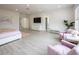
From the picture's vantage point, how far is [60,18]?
3.73 m

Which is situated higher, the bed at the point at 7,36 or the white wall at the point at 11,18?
the white wall at the point at 11,18

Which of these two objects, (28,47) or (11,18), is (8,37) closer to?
(28,47)

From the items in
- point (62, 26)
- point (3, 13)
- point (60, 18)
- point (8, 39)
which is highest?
point (3, 13)

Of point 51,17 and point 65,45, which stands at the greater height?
point 51,17

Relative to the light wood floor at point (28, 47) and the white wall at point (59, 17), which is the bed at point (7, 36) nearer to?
the light wood floor at point (28, 47)

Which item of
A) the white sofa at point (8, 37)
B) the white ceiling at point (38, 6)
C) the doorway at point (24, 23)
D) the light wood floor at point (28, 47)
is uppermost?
the white ceiling at point (38, 6)

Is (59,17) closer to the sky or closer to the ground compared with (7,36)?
closer to the sky

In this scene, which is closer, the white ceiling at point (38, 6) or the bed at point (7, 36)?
the white ceiling at point (38, 6)


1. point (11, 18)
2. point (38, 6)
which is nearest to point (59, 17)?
point (38, 6)

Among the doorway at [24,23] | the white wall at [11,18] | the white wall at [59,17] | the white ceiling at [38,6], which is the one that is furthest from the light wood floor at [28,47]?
the white wall at [11,18]
